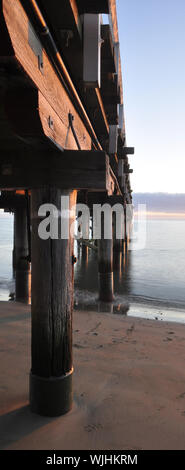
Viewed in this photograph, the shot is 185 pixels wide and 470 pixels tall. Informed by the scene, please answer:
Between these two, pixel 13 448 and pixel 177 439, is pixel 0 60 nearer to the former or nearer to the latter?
pixel 13 448

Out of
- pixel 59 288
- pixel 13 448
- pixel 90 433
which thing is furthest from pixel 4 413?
pixel 59 288

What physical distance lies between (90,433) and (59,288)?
1.25 metres

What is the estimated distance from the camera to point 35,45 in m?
1.92

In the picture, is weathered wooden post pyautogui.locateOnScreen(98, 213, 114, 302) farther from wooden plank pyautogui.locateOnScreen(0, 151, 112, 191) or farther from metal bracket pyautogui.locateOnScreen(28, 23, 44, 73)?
metal bracket pyautogui.locateOnScreen(28, 23, 44, 73)

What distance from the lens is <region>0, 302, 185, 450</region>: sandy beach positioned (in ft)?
8.91

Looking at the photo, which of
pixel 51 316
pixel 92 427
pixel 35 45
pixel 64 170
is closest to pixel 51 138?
pixel 64 170

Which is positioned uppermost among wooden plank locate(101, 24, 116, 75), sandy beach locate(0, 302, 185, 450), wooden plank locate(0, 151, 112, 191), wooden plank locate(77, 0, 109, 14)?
wooden plank locate(101, 24, 116, 75)

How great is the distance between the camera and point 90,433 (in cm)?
278

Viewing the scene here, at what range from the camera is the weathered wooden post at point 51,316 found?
2.80 meters

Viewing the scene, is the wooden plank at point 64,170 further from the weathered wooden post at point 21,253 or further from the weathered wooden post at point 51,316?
the weathered wooden post at point 21,253

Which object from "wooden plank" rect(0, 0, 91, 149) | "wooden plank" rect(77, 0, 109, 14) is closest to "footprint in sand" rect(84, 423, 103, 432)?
"wooden plank" rect(0, 0, 91, 149)

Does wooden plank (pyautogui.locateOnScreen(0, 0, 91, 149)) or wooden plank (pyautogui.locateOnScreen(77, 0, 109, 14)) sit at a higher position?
wooden plank (pyautogui.locateOnScreen(77, 0, 109, 14))

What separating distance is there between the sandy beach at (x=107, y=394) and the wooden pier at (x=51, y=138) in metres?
0.26

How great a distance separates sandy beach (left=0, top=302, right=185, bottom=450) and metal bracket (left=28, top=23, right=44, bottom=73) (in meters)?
2.79
